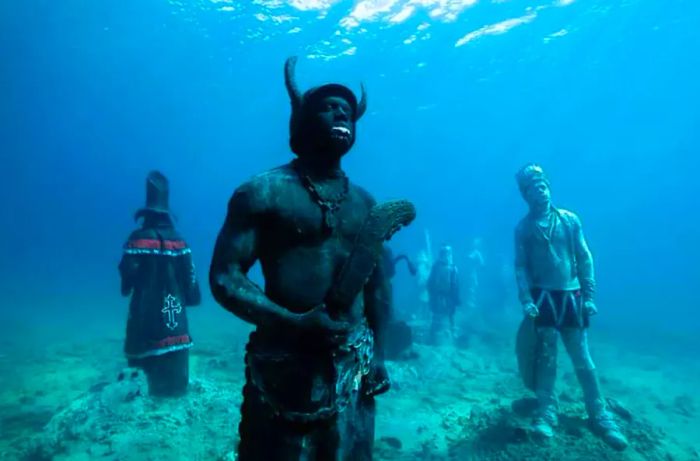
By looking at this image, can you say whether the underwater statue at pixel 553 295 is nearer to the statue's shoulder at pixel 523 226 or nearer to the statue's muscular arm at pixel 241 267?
the statue's shoulder at pixel 523 226

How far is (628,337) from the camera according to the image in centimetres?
1852

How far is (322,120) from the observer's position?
7.45ft

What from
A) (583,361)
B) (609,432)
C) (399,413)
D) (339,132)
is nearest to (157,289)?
(399,413)

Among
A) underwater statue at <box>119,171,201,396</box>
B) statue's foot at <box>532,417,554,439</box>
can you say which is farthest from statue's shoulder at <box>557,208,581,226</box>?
underwater statue at <box>119,171,201,396</box>

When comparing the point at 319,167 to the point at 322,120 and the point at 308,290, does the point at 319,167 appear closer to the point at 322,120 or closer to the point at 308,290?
the point at 322,120

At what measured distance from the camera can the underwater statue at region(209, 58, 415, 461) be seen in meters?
1.96

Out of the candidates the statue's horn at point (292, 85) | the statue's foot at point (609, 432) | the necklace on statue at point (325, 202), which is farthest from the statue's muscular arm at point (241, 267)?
the statue's foot at point (609, 432)

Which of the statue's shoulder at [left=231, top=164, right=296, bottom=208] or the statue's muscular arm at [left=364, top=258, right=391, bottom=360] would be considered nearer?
the statue's shoulder at [left=231, top=164, right=296, bottom=208]

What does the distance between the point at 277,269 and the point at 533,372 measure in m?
5.21

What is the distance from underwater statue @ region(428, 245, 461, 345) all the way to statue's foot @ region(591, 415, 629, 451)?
295 inches

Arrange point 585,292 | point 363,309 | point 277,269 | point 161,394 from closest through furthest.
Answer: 1. point 277,269
2. point 363,309
3. point 585,292
4. point 161,394

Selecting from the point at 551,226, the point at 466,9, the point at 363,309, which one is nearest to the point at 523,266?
the point at 551,226

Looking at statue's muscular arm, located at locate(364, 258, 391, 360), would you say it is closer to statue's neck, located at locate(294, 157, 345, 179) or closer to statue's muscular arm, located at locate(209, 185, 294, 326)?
statue's neck, located at locate(294, 157, 345, 179)

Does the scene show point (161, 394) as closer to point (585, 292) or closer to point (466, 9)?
point (585, 292)
